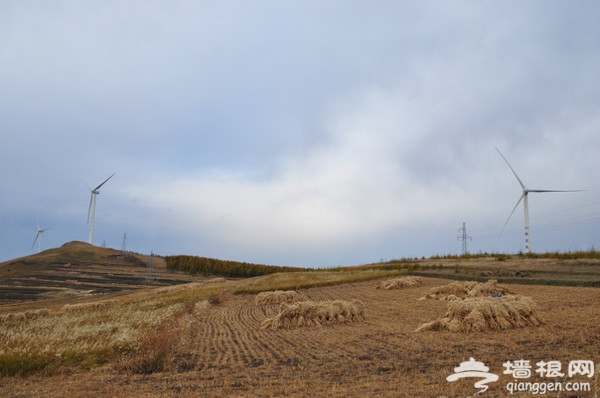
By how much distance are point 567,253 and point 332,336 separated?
118 ft

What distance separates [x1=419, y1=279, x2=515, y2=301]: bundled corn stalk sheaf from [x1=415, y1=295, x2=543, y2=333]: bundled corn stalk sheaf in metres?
6.64

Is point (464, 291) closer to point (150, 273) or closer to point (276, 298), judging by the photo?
point (276, 298)

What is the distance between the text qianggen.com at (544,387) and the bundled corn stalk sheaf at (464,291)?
46.9 feet

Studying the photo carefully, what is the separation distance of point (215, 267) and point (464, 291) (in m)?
73.4

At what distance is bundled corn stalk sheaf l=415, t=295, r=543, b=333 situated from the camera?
13391mm

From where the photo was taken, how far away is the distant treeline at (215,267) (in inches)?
3494

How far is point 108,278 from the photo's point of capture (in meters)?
68.1

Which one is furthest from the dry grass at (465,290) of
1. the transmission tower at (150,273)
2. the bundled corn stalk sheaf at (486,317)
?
the transmission tower at (150,273)

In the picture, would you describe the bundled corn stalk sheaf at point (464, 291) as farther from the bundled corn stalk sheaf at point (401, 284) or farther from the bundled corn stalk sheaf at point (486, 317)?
the bundled corn stalk sheaf at point (401, 284)

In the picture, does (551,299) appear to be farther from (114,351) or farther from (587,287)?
(114,351)

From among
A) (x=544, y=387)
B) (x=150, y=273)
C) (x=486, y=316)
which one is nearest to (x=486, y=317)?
(x=486, y=316)

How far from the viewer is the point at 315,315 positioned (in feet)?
60.1

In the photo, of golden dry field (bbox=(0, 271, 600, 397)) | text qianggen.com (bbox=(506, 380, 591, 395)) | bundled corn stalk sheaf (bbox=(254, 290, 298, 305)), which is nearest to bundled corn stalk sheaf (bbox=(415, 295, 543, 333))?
golden dry field (bbox=(0, 271, 600, 397))

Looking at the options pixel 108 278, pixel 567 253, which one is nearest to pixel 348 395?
pixel 567 253
